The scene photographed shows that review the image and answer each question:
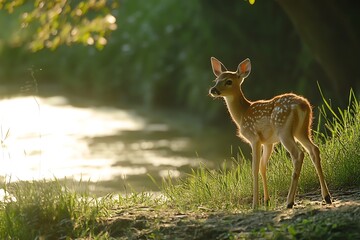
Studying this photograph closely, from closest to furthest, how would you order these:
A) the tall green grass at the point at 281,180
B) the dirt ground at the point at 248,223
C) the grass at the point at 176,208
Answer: the dirt ground at the point at 248,223, the grass at the point at 176,208, the tall green grass at the point at 281,180

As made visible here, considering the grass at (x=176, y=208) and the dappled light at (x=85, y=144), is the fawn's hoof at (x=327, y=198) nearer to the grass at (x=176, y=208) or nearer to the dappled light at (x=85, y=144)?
the grass at (x=176, y=208)

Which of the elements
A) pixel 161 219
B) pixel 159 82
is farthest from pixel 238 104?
pixel 159 82

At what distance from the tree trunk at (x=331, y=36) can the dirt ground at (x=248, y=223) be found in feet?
15.7

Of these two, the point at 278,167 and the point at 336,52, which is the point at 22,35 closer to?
the point at 336,52

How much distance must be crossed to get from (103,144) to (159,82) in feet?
11.1

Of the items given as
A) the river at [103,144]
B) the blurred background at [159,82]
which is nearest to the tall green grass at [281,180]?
the blurred background at [159,82]

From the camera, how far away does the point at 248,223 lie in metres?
7.08

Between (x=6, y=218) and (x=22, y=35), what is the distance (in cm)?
1580

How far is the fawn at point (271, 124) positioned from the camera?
24.7 ft

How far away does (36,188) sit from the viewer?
8.03 metres

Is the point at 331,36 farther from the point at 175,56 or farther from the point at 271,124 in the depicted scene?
the point at 175,56

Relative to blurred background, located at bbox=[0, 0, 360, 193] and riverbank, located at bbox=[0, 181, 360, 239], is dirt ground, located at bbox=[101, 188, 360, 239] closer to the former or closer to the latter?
riverbank, located at bbox=[0, 181, 360, 239]

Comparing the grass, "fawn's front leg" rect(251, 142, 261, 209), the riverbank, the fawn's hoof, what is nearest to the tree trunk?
the grass

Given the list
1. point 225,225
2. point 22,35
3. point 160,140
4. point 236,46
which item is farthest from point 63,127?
point 225,225
